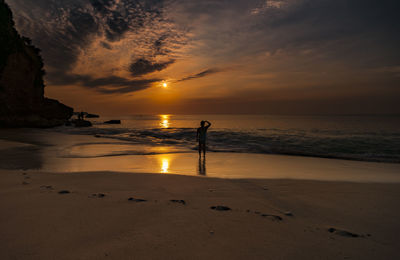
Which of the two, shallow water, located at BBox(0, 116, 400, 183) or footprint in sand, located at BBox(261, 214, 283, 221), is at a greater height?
footprint in sand, located at BBox(261, 214, 283, 221)

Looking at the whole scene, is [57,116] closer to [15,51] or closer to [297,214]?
[15,51]

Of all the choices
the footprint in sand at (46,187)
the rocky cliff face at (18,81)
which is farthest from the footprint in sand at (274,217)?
the rocky cliff face at (18,81)

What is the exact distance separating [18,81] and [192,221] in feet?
123

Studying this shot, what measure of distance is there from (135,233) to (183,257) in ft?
2.68

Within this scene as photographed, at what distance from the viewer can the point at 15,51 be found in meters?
28.2

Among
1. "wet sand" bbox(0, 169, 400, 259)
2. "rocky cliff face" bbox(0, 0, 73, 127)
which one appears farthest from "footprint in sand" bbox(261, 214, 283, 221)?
"rocky cliff face" bbox(0, 0, 73, 127)

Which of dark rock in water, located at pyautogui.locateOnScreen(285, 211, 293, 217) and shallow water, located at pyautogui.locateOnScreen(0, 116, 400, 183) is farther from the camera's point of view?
shallow water, located at pyautogui.locateOnScreen(0, 116, 400, 183)

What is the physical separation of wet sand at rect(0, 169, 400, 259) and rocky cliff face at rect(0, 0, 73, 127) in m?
31.4

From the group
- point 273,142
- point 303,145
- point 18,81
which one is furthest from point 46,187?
point 18,81

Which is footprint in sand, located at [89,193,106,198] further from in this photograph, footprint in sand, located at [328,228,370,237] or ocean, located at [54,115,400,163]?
ocean, located at [54,115,400,163]

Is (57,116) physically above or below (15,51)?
below

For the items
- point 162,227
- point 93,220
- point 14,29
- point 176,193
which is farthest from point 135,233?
point 14,29

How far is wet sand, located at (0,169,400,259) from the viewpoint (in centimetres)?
235

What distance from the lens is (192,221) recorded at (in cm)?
311
